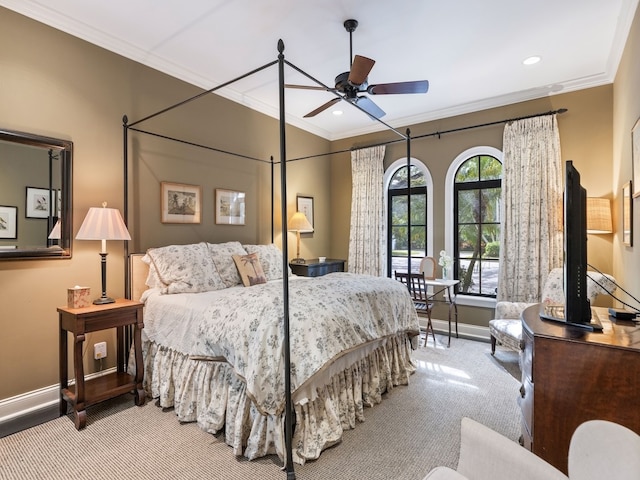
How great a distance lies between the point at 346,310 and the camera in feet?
7.93

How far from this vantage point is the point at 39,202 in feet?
8.44

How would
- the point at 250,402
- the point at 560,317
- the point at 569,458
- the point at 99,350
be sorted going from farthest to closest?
the point at 99,350, the point at 250,402, the point at 560,317, the point at 569,458

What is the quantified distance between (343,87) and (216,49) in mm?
1317

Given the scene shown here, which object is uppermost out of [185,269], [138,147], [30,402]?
[138,147]

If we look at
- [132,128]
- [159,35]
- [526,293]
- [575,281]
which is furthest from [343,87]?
[526,293]

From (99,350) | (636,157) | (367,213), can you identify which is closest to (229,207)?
(99,350)

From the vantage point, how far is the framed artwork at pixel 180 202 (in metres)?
3.41

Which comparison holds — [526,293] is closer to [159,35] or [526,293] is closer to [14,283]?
[159,35]

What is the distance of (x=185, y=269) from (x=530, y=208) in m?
3.86

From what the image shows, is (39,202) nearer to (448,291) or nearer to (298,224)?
(298,224)

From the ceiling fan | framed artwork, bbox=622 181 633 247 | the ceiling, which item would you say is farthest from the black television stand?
the ceiling

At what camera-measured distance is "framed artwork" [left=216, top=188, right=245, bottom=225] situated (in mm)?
3945

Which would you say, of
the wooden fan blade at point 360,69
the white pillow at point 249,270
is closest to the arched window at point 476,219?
the wooden fan blade at point 360,69

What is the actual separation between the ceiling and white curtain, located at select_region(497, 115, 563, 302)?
1.76ft
